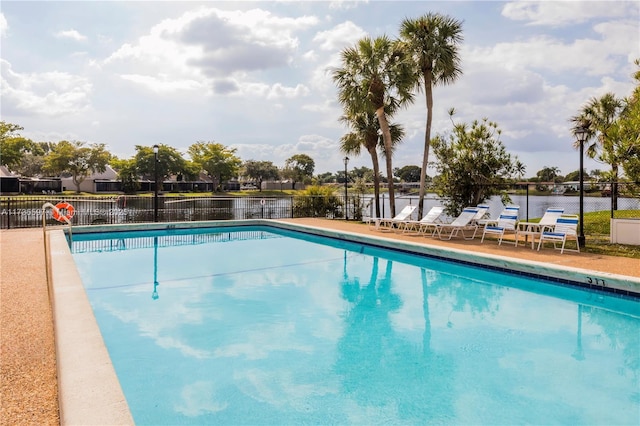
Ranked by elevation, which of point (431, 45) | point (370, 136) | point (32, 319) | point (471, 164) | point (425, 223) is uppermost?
point (431, 45)

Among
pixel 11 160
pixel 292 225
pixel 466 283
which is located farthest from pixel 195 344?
pixel 11 160

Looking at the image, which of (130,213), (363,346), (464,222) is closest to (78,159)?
(130,213)

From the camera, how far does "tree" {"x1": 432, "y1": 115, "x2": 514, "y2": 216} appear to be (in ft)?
44.9

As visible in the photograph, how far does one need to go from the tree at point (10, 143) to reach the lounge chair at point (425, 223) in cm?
4216

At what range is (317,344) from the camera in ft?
16.2

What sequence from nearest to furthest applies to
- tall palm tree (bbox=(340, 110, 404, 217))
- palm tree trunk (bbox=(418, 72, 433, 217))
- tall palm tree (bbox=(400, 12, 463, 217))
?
tall palm tree (bbox=(400, 12, 463, 217)) < palm tree trunk (bbox=(418, 72, 433, 217)) < tall palm tree (bbox=(340, 110, 404, 217))

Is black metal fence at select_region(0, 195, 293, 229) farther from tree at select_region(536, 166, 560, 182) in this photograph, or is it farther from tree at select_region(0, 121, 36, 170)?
tree at select_region(536, 166, 560, 182)

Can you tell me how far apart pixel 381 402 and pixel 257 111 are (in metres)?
15.1

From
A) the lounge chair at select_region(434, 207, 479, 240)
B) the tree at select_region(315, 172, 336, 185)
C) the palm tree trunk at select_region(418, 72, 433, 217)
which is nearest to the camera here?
the lounge chair at select_region(434, 207, 479, 240)

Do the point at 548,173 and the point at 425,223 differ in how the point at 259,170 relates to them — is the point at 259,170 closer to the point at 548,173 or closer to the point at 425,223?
the point at 548,173

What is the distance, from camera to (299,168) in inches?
3243

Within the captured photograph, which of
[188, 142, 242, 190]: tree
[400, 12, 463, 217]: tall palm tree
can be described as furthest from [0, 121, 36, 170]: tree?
[400, 12, 463, 217]: tall palm tree

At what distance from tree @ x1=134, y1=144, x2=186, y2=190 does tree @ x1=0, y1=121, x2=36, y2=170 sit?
38.9ft

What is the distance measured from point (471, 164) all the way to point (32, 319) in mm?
12449
